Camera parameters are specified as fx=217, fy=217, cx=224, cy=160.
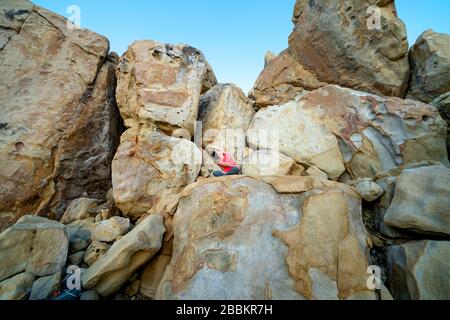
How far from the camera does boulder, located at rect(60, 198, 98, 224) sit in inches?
141

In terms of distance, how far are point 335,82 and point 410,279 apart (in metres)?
4.74

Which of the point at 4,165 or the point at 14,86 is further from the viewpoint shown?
the point at 14,86

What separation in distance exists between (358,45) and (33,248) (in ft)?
22.1

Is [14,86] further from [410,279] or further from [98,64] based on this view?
[410,279]

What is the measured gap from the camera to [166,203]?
3129 millimetres

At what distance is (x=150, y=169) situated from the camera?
138 inches

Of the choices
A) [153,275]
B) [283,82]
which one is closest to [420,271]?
[153,275]

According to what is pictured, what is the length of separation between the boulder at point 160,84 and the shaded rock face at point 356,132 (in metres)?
1.61

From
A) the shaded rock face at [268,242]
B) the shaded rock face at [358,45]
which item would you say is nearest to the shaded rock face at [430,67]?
the shaded rock face at [358,45]

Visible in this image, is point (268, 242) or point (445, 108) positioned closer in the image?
point (268, 242)

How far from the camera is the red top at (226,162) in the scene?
405 centimetres

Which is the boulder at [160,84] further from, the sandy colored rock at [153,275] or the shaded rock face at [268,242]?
the sandy colored rock at [153,275]

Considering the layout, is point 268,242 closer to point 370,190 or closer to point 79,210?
point 370,190
